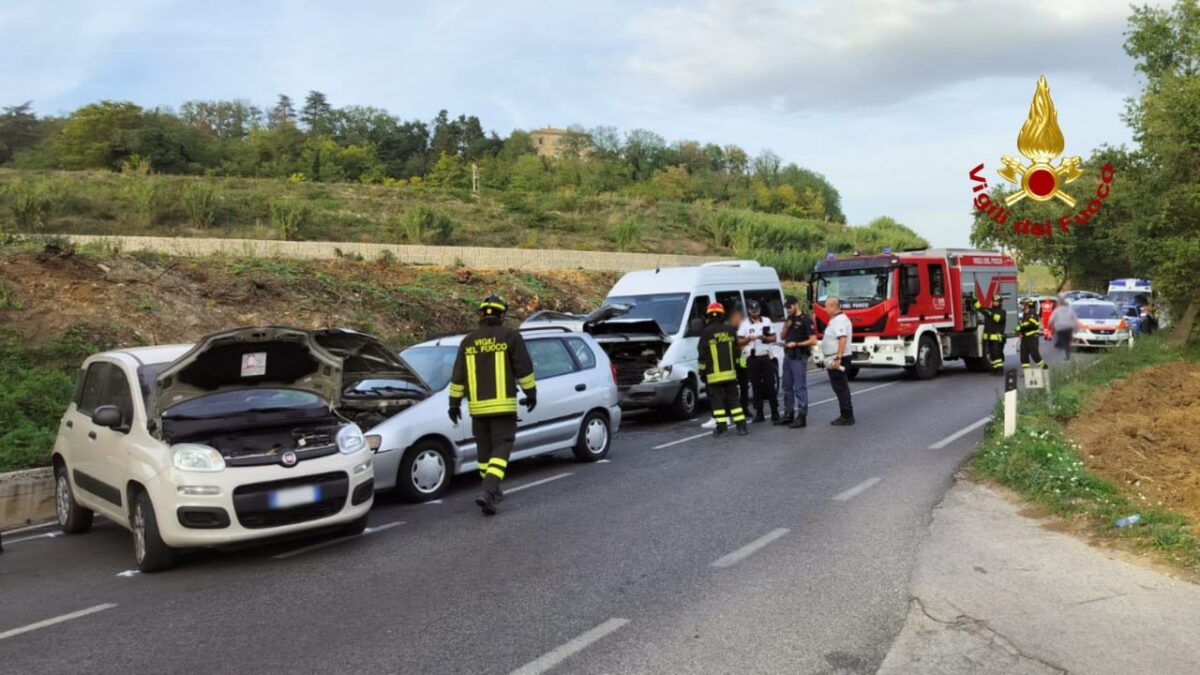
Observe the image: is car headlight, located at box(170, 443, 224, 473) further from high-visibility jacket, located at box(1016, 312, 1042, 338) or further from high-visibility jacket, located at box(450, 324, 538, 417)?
high-visibility jacket, located at box(1016, 312, 1042, 338)

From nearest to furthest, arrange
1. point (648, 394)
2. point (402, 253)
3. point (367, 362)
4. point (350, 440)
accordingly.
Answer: point (350, 440)
point (367, 362)
point (648, 394)
point (402, 253)

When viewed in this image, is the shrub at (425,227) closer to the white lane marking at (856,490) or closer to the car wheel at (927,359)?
the car wheel at (927,359)

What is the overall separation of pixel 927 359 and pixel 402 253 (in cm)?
1783

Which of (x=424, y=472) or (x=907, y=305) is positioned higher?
(x=907, y=305)

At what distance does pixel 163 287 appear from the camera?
17.1 metres

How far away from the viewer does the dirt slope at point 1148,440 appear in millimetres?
7270

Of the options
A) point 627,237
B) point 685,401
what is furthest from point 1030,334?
point 627,237

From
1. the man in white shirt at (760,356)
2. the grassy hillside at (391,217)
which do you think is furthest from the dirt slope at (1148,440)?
the grassy hillside at (391,217)

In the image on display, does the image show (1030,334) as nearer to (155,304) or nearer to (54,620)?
(54,620)

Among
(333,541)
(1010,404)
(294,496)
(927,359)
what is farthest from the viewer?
(927,359)

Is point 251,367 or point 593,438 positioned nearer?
point 251,367

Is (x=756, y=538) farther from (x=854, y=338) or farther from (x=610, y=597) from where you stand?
(x=854, y=338)

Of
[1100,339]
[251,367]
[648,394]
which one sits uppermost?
[251,367]

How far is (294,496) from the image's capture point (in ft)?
20.3
